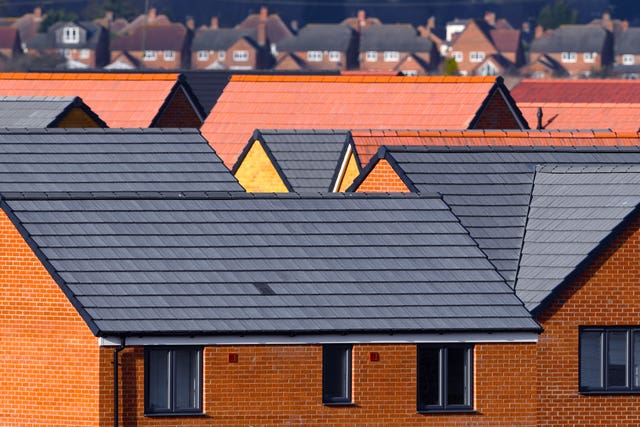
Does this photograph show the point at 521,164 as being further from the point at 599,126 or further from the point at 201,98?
the point at 201,98

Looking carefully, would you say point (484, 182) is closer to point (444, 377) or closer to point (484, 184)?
point (484, 184)

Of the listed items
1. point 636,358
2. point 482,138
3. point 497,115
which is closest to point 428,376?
point 636,358

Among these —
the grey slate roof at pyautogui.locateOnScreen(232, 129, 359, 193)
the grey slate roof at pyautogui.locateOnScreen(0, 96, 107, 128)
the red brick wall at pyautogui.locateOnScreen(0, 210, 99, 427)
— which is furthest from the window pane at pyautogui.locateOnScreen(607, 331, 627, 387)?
the grey slate roof at pyautogui.locateOnScreen(0, 96, 107, 128)

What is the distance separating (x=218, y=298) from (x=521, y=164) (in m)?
7.10

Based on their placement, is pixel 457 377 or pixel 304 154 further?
pixel 304 154

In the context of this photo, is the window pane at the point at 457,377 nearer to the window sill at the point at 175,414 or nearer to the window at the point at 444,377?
the window at the point at 444,377

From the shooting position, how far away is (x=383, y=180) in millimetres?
34188

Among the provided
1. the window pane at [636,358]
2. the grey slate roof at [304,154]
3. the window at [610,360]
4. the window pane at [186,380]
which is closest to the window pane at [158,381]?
the window pane at [186,380]

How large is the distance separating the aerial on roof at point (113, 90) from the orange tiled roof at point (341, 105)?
1320mm

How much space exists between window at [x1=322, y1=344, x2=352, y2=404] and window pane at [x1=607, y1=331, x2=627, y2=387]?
3829 mm

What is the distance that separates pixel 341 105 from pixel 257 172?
22.5 ft

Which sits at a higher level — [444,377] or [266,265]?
[266,265]

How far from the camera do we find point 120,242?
29.9 meters

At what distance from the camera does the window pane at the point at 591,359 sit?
102 ft
